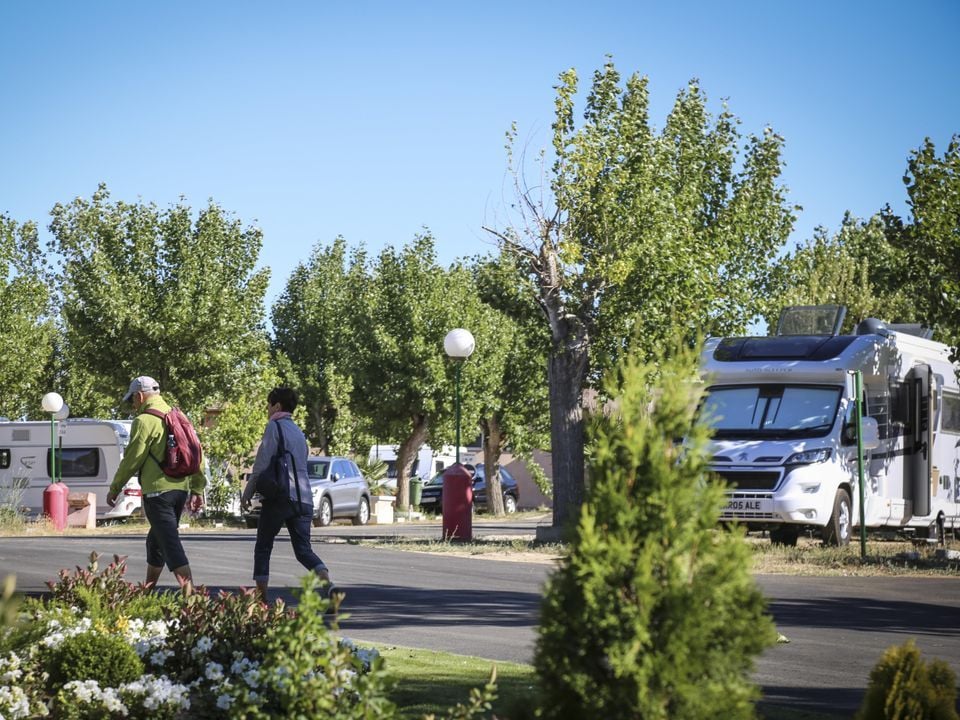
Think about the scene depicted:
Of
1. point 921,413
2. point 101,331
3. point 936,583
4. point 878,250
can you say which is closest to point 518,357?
point 878,250

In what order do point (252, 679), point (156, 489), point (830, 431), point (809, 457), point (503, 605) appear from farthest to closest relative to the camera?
point (830, 431) < point (809, 457) < point (503, 605) < point (156, 489) < point (252, 679)

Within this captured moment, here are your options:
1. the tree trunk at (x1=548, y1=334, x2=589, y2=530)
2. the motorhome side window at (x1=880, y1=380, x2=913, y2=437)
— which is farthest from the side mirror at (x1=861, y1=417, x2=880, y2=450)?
the tree trunk at (x1=548, y1=334, x2=589, y2=530)

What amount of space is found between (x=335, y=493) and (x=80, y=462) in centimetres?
604

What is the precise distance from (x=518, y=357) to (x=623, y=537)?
41.4 meters

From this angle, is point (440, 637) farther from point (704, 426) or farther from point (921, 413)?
point (921, 413)

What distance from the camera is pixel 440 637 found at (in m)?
10.3

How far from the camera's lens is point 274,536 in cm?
1054

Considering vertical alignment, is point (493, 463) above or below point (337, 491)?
above

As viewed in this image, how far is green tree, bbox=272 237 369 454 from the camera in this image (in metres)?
47.6

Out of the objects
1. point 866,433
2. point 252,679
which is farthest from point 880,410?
point 252,679

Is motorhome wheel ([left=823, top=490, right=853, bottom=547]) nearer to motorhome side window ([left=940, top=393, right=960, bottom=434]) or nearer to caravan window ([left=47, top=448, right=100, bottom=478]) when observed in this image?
motorhome side window ([left=940, top=393, right=960, bottom=434])

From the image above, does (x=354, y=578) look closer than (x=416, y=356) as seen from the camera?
Yes

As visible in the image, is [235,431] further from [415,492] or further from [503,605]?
[503,605]

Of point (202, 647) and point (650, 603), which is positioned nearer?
point (650, 603)
